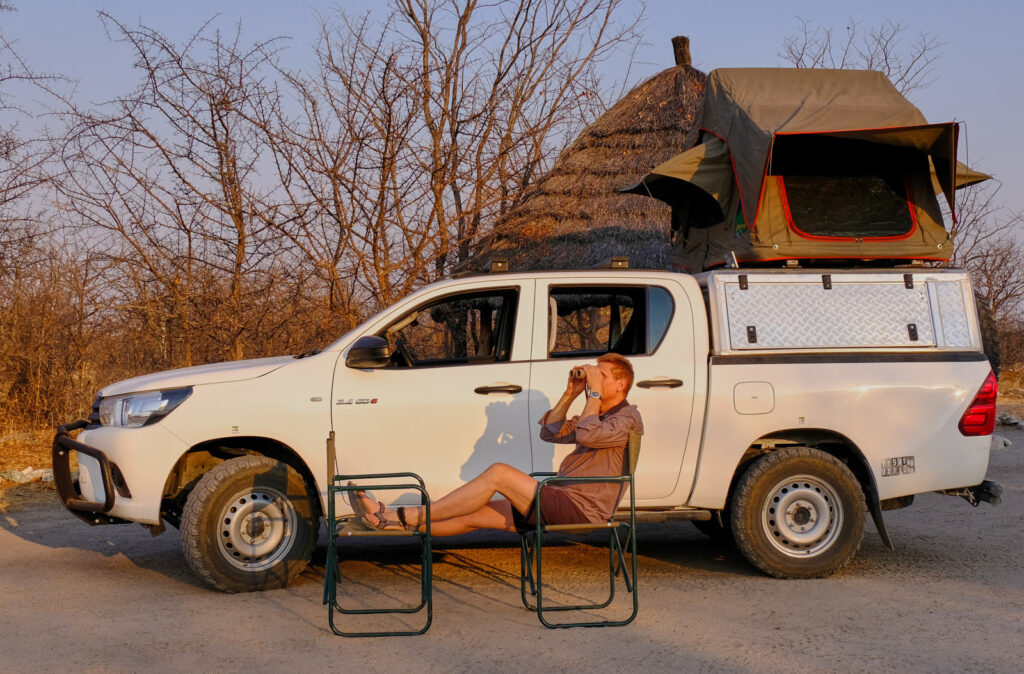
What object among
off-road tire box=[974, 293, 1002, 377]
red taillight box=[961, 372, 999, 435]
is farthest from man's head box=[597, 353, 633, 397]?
off-road tire box=[974, 293, 1002, 377]

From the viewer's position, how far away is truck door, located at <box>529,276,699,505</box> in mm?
6961

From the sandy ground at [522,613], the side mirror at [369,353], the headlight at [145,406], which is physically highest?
the side mirror at [369,353]

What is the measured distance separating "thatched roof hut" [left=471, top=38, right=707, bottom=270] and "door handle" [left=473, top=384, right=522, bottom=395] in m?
6.80

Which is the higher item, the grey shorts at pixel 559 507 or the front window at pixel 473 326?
the front window at pixel 473 326

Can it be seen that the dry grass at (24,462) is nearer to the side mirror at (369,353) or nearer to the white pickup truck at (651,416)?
the white pickup truck at (651,416)

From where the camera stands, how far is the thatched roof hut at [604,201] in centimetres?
1374

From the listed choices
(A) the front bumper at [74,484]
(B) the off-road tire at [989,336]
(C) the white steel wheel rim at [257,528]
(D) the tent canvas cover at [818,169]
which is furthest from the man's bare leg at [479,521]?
(B) the off-road tire at [989,336]

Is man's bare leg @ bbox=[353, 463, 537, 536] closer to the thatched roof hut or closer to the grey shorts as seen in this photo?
the grey shorts

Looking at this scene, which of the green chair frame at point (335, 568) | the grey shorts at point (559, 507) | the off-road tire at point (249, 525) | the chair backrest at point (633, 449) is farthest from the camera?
the off-road tire at point (249, 525)

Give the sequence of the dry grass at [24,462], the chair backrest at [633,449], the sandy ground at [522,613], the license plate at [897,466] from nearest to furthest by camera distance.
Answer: the sandy ground at [522,613] < the chair backrest at [633,449] < the license plate at [897,466] < the dry grass at [24,462]

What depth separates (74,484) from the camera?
24.8 feet

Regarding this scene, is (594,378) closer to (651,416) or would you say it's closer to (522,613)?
(651,416)

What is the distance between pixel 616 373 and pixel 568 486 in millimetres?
766

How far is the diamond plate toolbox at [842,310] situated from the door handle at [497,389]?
58.1 inches
